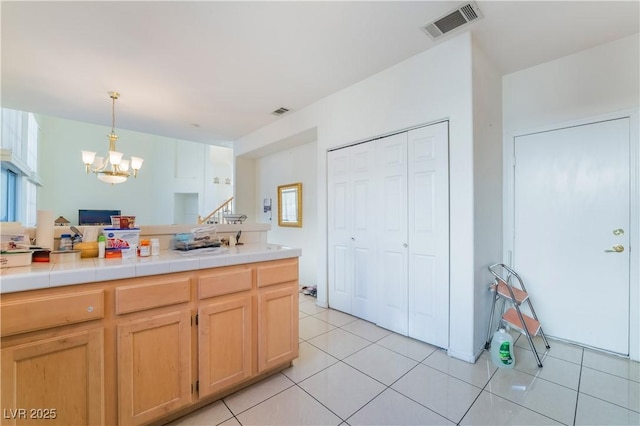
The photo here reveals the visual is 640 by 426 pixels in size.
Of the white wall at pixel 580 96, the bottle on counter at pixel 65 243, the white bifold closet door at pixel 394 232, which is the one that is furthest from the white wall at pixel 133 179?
the white wall at pixel 580 96

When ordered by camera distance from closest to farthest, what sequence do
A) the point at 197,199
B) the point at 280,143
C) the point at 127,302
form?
1. the point at 127,302
2. the point at 280,143
3. the point at 197,199

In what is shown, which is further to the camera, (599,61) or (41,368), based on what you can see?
(599,61)

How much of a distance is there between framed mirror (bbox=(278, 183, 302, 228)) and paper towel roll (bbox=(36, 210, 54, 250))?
324cm

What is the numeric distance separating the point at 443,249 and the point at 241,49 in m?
2.68

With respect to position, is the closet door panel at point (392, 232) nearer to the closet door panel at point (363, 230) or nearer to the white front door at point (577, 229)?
the closet door panel at point (363, 230)

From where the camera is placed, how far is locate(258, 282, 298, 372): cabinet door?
6.14 ft

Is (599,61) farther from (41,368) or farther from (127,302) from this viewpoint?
(41,368)

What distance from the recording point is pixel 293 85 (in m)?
3.20

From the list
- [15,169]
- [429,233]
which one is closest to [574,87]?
[429,233]

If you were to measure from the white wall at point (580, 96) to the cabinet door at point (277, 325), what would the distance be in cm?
244

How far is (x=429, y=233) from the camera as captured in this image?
2.48m

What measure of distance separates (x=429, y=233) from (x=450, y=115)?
1.09m

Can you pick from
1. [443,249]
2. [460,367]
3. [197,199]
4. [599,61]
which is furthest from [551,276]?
[197,199]

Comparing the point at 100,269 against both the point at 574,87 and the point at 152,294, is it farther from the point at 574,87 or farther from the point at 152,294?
the point at 574,87
